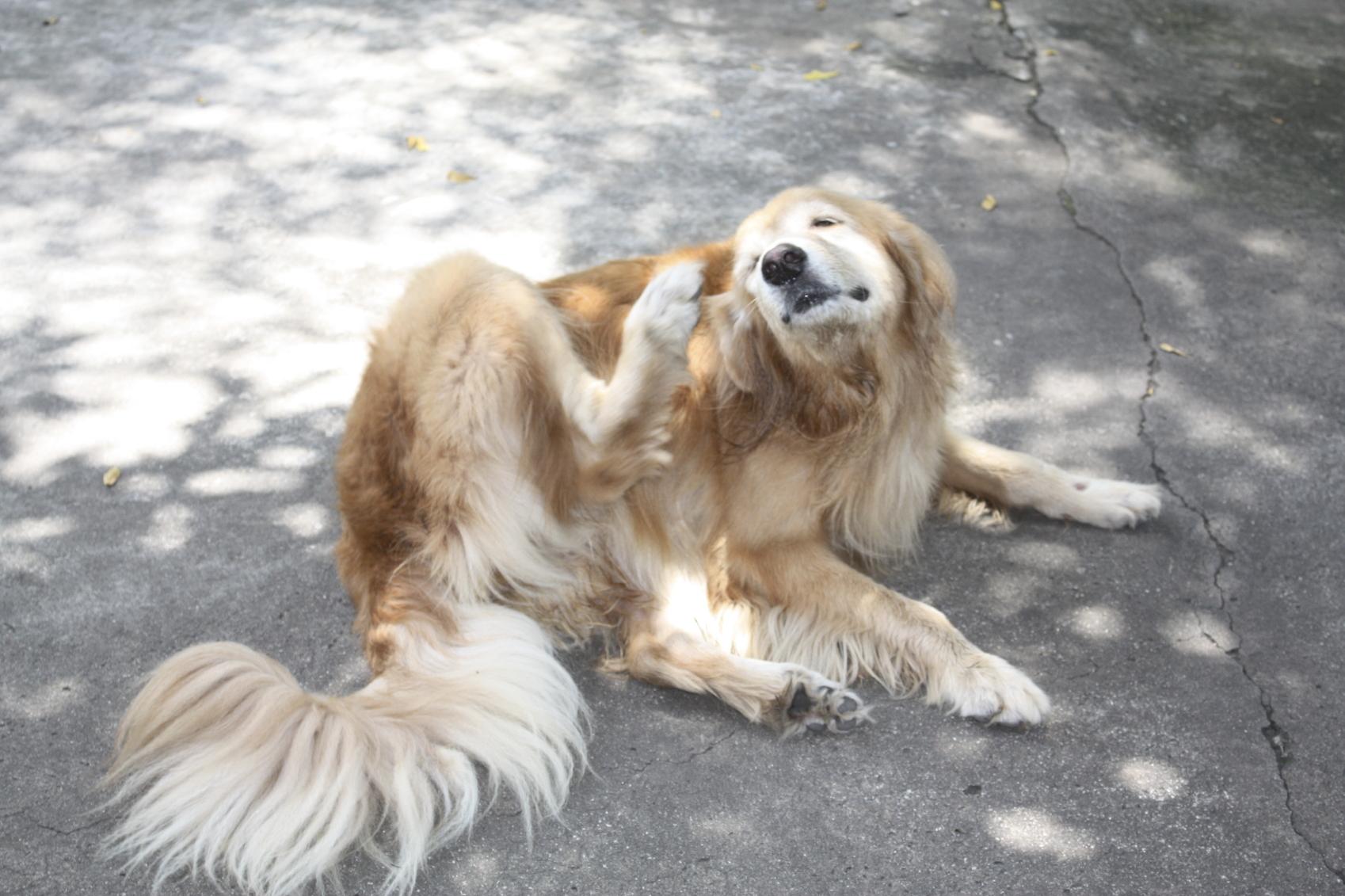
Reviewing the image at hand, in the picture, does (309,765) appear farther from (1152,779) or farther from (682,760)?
(1152,779)

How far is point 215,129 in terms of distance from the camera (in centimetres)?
602

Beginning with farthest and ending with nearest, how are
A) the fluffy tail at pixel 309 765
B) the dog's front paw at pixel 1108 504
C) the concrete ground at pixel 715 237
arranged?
the dog's front paw at pixel 1108 504 → the concrete ground at pixel 715 237 → the fluffy tail at pixel 309 765

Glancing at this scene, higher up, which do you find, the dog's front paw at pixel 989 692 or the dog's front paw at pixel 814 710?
the dog's front paw at pixel 989 692

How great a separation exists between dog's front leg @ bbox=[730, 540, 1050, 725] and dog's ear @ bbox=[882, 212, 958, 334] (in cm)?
70

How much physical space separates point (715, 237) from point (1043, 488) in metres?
1.89

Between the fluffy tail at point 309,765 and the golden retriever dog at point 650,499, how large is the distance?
1 centimetres

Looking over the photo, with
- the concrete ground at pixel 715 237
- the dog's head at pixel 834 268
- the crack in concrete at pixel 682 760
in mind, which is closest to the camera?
the concrete ground at pixel 715 237

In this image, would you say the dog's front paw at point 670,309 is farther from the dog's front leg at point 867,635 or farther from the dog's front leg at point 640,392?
Answer: the dog's front leg at point 867,635

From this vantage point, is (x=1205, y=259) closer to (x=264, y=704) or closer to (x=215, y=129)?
(x=264, y=704)

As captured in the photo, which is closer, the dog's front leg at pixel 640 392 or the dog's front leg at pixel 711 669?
the dog's front leg at pixel 711 669

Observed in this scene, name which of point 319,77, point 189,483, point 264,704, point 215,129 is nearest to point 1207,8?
point 319,77

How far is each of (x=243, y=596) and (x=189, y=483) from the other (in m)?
0.62

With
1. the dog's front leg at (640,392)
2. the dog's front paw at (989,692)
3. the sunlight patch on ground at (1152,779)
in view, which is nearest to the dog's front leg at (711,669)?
the dog's front paw at (989,692)

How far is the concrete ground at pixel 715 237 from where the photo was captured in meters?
2.94
